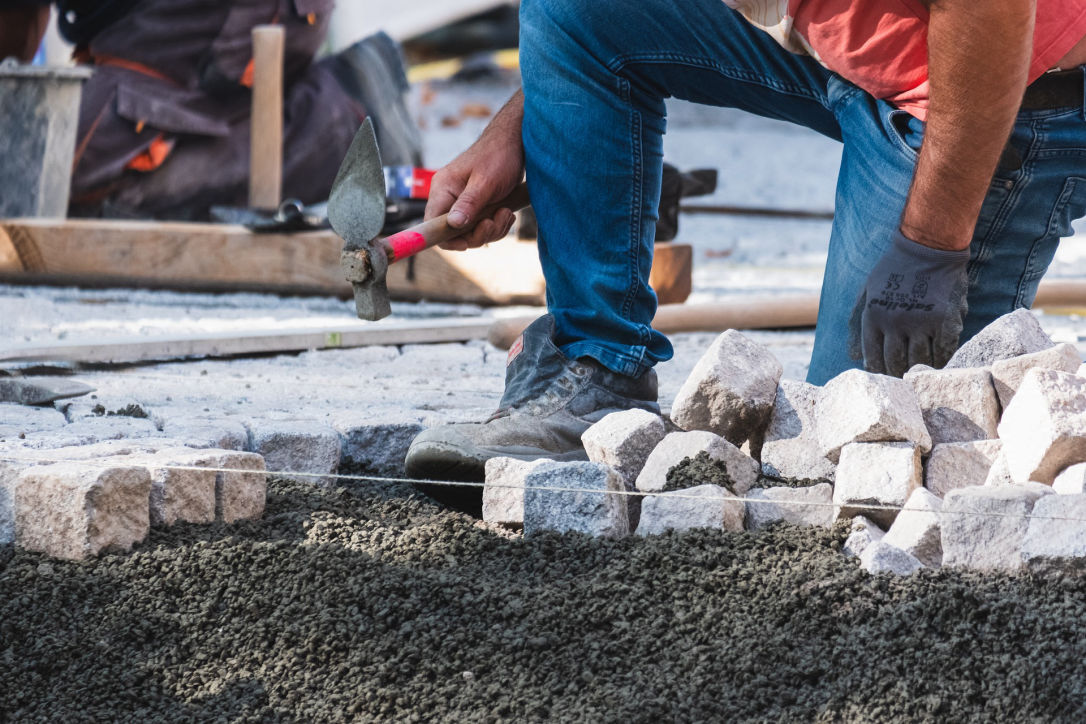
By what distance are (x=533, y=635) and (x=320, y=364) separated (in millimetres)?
1995

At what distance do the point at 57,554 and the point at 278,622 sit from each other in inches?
17.1

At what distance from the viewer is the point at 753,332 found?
4.20 meters

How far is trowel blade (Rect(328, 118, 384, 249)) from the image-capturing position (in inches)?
80.6

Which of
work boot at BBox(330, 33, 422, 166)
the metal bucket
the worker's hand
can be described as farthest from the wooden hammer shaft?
the worker's hand

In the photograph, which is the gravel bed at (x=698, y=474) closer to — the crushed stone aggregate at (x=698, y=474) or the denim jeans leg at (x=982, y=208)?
the crushed stone aggregate at (x=698, y=474)

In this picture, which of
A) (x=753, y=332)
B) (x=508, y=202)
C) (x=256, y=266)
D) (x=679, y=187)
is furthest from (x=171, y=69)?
(x=508, y=202)

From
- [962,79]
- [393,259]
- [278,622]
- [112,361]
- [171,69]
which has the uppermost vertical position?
[171,69]

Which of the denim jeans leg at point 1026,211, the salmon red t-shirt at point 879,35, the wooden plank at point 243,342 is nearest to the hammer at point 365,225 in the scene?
the salmon red t-shirt at point 879,35

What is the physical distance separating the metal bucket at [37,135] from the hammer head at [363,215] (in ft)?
11.2

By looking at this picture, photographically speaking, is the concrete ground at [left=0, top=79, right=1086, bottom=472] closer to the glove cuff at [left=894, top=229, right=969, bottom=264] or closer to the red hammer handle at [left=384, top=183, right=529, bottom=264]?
the red hammer handle at [left=384, top=183, right=529, bottom=264]

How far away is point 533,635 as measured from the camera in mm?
→ 1621

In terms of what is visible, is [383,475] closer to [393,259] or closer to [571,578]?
[393,259]

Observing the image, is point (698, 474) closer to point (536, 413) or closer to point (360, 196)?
point (536, 413)

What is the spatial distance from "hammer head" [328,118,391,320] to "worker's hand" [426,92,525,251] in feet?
0.73
